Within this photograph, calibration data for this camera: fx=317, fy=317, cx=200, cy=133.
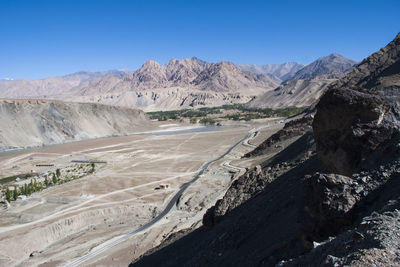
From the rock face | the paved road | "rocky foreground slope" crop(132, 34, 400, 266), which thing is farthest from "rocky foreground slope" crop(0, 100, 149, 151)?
the rock face

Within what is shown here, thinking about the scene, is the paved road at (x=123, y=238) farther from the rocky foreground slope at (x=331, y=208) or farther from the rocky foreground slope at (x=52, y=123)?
the rocky foreground slope at (x=52, y=123)

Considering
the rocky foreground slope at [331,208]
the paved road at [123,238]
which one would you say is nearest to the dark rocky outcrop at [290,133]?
the paved road at [123,238]

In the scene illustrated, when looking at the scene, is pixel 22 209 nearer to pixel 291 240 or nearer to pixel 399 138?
pixel 291 240

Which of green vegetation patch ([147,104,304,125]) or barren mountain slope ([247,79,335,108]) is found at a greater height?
barren mountain slope ([247,79,335,108])

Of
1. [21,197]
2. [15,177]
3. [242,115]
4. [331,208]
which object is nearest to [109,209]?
[21,197]

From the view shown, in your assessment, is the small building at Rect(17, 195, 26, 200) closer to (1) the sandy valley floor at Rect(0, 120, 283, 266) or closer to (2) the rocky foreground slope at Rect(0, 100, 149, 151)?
(1) the sandy valley floor at Rect(0, 120, 283, 266)

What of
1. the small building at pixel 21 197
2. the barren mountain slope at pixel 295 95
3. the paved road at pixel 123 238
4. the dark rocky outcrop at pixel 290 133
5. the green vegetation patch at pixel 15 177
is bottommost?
the paved road at pixel 123 238

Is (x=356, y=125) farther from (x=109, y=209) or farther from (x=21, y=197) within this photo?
(x=21, y=197)
